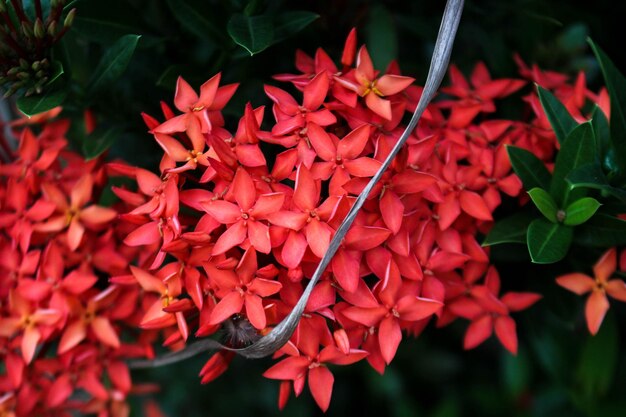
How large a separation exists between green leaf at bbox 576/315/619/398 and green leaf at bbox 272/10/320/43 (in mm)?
745

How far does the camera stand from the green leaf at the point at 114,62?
934mm

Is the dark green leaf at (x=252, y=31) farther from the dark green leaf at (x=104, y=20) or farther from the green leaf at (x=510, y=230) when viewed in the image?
the green leaf at (x=510, y=230)

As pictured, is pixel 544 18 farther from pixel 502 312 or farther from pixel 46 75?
pixel 46 75

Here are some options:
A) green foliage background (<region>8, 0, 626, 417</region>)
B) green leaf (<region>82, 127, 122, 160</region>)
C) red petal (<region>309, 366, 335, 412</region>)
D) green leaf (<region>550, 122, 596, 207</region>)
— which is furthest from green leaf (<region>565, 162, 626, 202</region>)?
green leaf (<region>82, 127, 122, 160</region>)

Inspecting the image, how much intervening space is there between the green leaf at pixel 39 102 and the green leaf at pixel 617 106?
70cm

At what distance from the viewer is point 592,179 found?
0.83 m

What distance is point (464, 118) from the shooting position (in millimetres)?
956

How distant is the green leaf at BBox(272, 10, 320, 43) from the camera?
3.19 feet

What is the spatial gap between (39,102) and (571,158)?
0.67 metres

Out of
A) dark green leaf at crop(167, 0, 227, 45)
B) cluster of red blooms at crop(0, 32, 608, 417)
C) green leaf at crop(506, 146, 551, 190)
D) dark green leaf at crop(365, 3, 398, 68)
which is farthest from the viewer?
dark green leaf at crop(365, 3, 398, 68)

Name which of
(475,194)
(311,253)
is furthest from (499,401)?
(311,253)

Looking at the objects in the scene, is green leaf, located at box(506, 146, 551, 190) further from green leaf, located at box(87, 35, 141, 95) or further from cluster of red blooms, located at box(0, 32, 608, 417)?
green leaf, located at box(87, 35, 141, 95)

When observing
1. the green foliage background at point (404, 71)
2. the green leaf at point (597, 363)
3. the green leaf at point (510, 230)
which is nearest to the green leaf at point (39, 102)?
the green foliage background at point (404, 71)

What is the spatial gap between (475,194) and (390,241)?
0.47 feet
